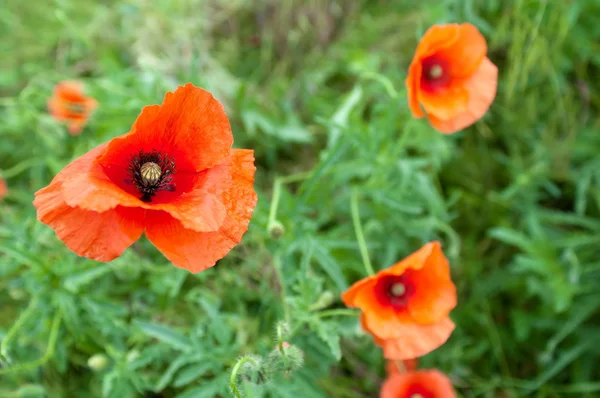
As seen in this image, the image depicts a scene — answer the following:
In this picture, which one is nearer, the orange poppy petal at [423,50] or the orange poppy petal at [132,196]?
the orange poppy petal at [132,196]

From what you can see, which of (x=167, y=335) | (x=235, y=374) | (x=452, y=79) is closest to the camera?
(x=235, y=374)

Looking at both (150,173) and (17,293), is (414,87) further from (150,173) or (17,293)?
(17,293)

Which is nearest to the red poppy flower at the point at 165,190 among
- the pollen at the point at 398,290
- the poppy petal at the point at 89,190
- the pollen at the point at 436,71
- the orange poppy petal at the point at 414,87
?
the poppy petal at the point at 89,190

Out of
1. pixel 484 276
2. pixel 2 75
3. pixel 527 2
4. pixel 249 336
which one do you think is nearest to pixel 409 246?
pixel 484 276

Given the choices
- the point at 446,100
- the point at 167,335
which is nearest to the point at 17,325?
the point at 167,335

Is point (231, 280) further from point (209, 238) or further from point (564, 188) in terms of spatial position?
point (564, 188)

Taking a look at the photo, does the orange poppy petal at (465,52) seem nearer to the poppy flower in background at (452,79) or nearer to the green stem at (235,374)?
the poppy flower in background at (452,79)
